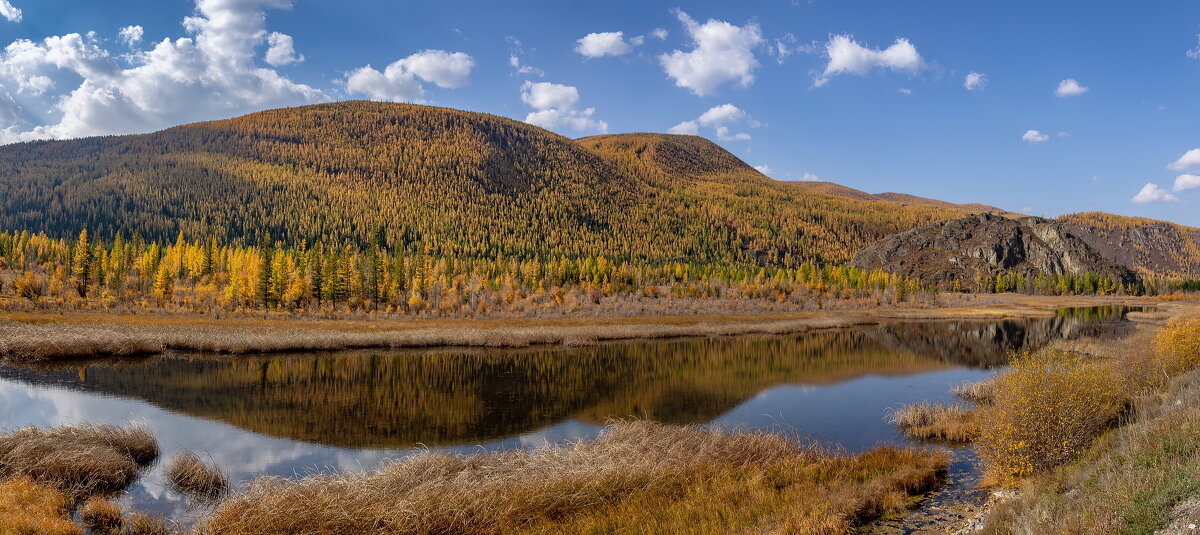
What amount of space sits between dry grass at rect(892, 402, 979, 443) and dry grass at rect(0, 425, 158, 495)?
2704 cm

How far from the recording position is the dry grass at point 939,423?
2383 centimetres

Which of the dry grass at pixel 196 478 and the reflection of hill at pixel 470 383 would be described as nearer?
the dry grass at pixel 196 478

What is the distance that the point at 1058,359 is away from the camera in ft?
64.2

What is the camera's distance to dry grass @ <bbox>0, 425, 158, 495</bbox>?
16.6 m

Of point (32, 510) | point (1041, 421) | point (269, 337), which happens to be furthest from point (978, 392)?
point (269, 337)

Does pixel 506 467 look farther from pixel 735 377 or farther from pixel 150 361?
pixel 150 361

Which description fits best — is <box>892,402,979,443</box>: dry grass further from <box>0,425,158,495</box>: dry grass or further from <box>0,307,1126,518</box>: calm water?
<box>0,425,158,495</box>: dry grass

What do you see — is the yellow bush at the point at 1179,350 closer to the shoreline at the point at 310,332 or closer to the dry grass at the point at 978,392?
the dry grass at the point at 978,392

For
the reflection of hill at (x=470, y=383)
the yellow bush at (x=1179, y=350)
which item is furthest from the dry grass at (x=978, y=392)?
the reflection of hill at (x=470, y=383)

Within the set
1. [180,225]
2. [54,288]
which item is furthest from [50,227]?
[54,288]

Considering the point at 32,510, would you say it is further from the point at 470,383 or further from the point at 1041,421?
the point at 470,383

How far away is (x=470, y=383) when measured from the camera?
38.2 m

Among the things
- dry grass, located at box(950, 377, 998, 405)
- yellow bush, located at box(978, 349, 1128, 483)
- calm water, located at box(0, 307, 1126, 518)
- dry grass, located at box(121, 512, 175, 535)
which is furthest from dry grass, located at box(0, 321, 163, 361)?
dry grass, located at box(950, 377, 998, 405)

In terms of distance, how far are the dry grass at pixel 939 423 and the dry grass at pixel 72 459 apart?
27.0 metres
